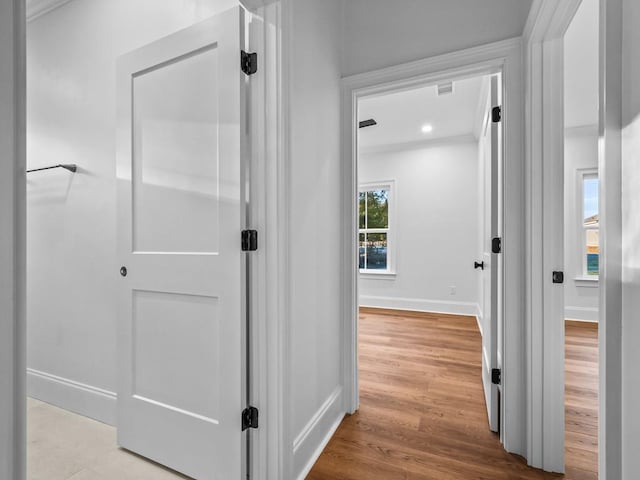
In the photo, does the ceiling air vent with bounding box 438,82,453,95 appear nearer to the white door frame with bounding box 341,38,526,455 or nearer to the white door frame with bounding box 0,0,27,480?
the white door frame with bounding box 341,38,526,455

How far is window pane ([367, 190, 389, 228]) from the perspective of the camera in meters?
5.31

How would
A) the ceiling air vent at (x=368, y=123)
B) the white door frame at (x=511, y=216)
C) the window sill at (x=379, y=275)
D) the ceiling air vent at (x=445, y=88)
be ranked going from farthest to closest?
the window sill at (x=379, y=275), the ceiling air vent at (x=368, y=123), the ceiling air vent at (x=445, y=88), the white door frame at (x=511, y=216)

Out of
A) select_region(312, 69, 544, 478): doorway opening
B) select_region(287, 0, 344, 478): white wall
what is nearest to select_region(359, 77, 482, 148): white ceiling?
select_region(312, 69, 544, 478): doorway opening

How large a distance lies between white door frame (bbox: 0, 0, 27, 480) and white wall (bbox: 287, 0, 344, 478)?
917mm

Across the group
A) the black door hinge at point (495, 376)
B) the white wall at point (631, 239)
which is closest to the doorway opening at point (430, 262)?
the black door hinge at point (495, 376)

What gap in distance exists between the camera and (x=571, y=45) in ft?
8.26

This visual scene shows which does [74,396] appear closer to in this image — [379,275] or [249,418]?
[249,418]

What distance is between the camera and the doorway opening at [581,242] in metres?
1.83

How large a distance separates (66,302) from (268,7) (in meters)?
2.14

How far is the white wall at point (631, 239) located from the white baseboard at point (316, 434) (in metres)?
1.17

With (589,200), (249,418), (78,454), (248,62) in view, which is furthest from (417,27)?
(589,200)

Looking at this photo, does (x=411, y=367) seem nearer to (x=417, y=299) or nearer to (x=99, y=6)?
(x=417, y=299)

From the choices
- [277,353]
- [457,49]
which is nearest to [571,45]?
[457,49]

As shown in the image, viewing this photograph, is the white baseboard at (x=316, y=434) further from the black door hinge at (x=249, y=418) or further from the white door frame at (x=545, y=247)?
the white door frame at (x=545, y=247)
